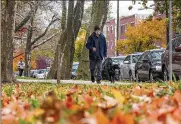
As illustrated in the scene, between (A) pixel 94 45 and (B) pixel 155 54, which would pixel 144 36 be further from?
(A) pixel 94 45

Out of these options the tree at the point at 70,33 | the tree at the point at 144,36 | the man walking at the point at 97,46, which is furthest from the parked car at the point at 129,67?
the tree at the point at 144,36

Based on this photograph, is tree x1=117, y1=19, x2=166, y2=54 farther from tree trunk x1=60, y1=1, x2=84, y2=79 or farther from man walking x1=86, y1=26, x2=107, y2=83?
man walking x1=86, y1=26, x2=107, y2=83

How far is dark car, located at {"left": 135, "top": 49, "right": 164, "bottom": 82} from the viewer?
21.9 meters

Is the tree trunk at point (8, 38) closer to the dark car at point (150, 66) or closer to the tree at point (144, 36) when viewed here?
the dark car at point (150, 66)

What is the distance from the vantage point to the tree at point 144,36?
180 feet

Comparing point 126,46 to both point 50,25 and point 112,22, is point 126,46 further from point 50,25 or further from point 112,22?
point 112,22

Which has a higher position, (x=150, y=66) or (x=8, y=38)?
(x=8, y=38)

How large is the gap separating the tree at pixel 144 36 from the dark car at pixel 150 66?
2962cm

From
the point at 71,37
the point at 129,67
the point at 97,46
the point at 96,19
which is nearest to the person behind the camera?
the point at 97,46

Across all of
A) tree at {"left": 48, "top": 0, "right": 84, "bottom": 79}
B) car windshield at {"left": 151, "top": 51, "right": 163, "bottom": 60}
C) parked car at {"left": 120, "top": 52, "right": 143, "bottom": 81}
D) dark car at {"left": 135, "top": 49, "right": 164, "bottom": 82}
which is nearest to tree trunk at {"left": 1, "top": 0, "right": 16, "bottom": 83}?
dark car at {"left": 135, "top": 49, "right": 164, "bottom": 82}

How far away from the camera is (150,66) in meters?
22.5

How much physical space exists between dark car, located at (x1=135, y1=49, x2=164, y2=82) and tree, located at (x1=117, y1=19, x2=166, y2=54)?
1166 inches

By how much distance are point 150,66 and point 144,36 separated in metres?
34.4

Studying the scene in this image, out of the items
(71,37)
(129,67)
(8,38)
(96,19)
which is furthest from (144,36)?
(8,38)
